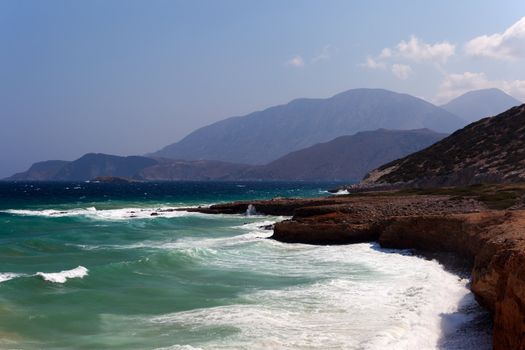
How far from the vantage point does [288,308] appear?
587 inches

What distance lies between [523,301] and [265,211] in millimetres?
46658

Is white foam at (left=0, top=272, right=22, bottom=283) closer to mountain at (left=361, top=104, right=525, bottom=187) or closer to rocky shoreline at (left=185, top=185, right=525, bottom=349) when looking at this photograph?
rocky shoreline at (left=185, top=185, right=525, bottom=349)

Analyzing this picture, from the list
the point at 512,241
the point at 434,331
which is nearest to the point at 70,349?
the point at 434,331

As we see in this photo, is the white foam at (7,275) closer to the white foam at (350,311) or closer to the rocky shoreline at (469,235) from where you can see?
the white foam at (350,311)

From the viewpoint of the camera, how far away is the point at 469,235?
19062 millimetres

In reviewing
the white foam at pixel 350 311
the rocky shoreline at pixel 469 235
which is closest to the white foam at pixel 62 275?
the white foam at pixel 350 311

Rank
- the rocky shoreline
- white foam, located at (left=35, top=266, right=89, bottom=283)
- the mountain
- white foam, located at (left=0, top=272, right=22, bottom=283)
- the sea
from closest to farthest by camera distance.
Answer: the rocky shoreline → the sea → white foam, located at (left=35, top=266, right=89, bottom=283) → white foam, located at (left=0, top=272, right=22, bottom=283) → the mountain

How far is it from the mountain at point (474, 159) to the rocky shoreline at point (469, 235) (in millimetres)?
28208

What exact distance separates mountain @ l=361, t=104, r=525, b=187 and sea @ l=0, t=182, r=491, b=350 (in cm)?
4314

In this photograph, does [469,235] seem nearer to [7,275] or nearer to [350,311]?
[350,311]

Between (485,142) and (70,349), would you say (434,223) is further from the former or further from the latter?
(485,142)

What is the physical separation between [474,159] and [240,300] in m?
67.1

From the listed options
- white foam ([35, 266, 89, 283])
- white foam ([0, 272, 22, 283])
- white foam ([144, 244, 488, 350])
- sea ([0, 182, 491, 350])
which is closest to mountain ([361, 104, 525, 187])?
sea ([0, 182, 491, 350])

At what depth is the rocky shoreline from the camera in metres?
9.66
